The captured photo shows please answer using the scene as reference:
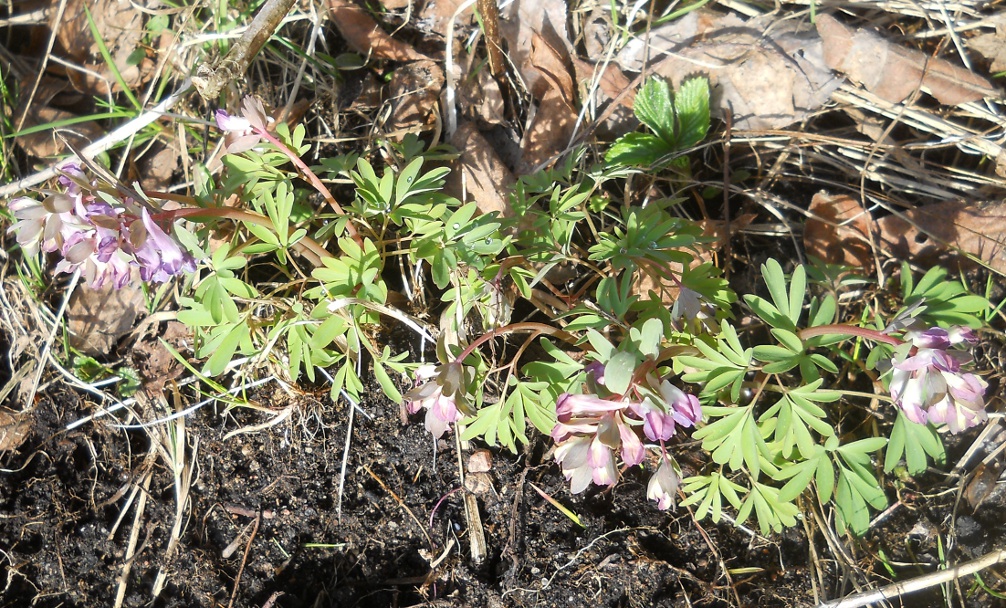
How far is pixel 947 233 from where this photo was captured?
246 cm

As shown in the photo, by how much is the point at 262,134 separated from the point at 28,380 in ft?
5.10

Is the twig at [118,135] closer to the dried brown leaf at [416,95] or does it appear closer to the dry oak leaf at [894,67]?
the dried brown leaf at [416,95]

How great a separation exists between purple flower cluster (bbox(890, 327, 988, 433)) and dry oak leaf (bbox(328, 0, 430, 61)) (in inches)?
79.2

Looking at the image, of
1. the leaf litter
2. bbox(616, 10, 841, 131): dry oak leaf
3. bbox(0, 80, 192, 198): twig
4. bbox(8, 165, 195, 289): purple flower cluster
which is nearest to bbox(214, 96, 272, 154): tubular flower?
bbox(8, 165, 195, 289): purple flower cluster

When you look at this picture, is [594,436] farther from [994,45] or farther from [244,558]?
[994,45]

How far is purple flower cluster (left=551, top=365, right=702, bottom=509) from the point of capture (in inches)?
61.7

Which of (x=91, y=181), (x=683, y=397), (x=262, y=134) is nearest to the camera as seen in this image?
(x=683, y=397)

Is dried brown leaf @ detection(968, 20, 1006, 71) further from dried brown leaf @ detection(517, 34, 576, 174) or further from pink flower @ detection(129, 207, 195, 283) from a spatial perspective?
pink flower @ detection(129, 207, 195, 283)

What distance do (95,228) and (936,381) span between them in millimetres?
2116

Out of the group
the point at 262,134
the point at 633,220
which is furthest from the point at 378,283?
the point at 633,220

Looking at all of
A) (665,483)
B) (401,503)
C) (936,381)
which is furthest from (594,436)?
(401,503)

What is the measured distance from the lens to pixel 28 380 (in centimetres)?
263

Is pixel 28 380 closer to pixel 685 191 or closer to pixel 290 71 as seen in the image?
pixel 290 71

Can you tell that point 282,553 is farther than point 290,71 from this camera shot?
No
